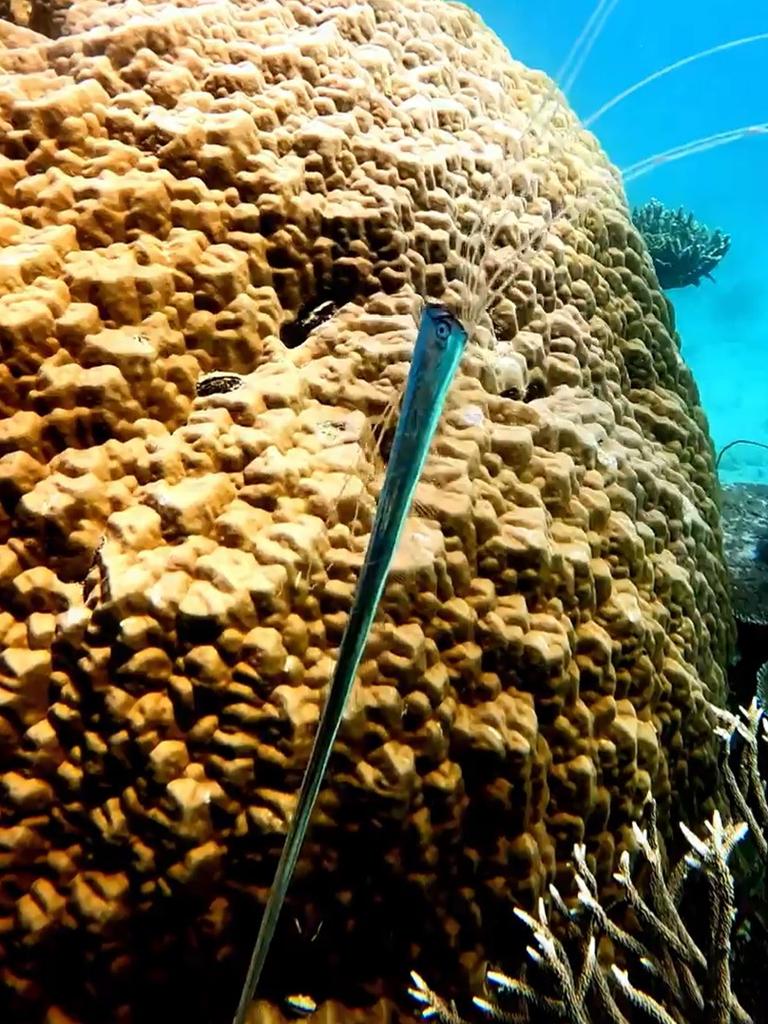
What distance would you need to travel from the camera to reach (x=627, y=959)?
198 centimetres

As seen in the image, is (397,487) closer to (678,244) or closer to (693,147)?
(693,147)

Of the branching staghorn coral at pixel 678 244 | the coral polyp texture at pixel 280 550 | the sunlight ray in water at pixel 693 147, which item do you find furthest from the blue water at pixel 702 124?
the coral polyp texture at pixel 280 550

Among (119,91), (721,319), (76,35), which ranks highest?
(721,319)

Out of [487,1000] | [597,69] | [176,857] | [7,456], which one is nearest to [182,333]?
[7,456]

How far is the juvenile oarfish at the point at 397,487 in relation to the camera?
623 mm

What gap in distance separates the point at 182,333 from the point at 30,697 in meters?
1.08

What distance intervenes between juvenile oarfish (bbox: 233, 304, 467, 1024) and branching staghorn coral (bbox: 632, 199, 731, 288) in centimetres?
1068

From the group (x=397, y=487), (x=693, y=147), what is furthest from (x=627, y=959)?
(x=693, y=147)

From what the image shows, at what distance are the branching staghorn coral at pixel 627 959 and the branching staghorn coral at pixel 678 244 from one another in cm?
984

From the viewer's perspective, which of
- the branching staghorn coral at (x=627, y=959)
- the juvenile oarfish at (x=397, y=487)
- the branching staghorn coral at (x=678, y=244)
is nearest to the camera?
the juvenile oarfish at (x=397, y=487)

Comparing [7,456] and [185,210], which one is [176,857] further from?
[185,210]

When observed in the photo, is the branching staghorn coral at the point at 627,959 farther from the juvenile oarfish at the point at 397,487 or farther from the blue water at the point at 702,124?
the blue water at the point at 702,124

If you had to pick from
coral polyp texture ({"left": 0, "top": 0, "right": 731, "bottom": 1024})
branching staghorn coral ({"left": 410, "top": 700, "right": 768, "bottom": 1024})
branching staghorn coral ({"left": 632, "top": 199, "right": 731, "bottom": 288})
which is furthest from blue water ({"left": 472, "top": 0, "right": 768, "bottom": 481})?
branching staghorn coral ({"left": 410, "top": 700, "right": 768, "bottom": 1024})

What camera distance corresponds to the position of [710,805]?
92.0 inches
